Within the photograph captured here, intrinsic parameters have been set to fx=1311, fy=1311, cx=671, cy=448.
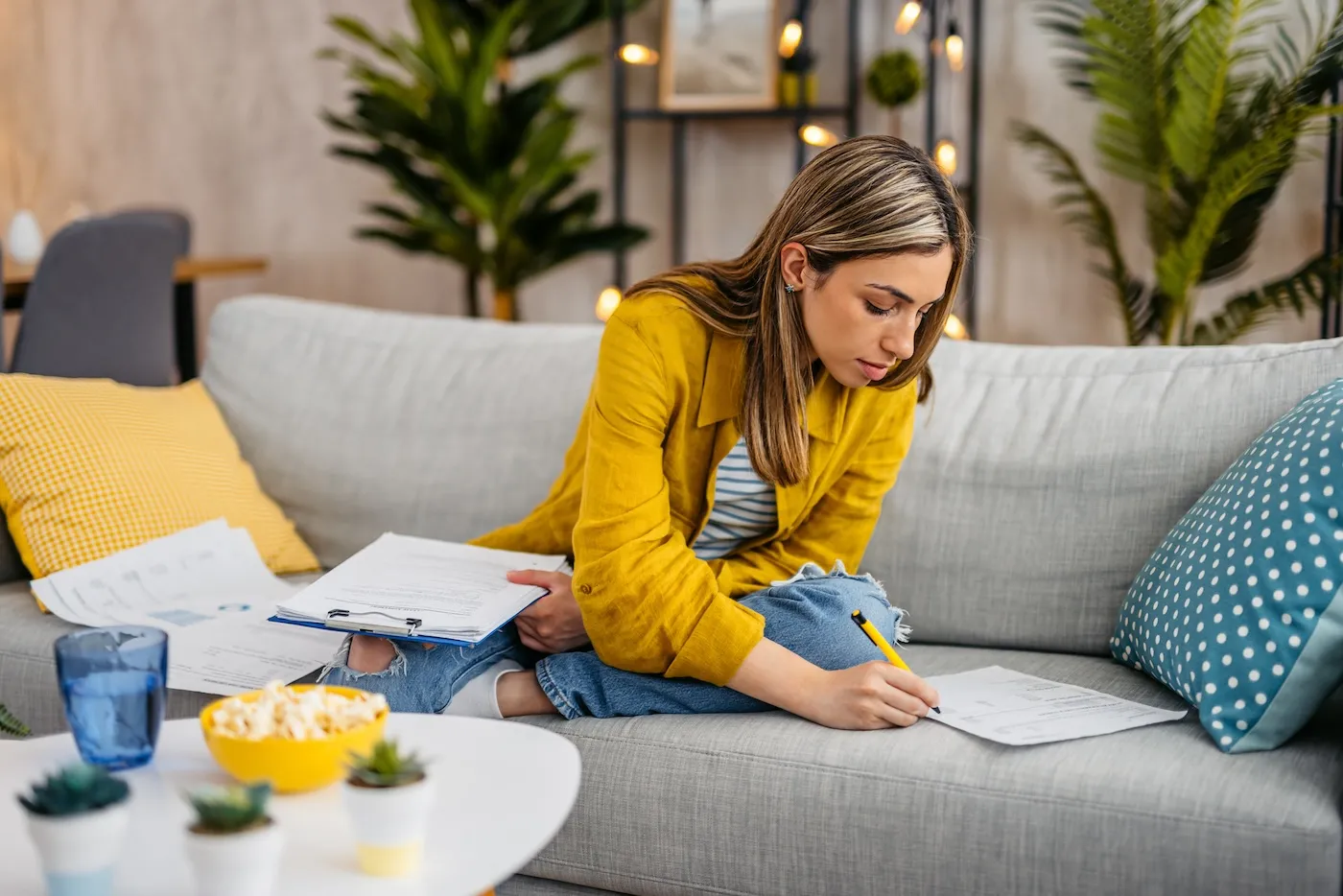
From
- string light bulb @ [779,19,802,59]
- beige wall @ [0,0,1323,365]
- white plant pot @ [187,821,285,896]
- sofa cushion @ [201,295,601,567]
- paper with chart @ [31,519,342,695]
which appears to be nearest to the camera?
white plant pot @ [187,821,285,896]

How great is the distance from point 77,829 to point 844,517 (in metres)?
1.00

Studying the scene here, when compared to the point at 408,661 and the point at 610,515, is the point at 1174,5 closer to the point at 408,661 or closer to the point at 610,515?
the point at 610,515

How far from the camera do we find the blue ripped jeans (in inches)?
55.8

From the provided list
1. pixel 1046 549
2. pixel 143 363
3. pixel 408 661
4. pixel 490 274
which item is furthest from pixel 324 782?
pixel 490 274

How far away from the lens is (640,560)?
54.2 inches

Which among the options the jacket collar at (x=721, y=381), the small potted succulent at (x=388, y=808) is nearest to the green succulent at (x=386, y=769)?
the small potted succulent at (x=388, y=808)

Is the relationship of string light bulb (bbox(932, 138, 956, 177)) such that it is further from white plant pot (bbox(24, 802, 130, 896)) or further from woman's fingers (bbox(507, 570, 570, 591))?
white plant pot (bbox(24, 802, 130, 896))

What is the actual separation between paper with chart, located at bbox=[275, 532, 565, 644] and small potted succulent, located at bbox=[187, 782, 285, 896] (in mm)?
502

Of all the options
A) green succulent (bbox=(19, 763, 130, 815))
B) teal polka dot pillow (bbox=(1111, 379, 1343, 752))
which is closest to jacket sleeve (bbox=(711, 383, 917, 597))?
teal polka dot pillow (bbox=(1111, 379, 1343, 752))

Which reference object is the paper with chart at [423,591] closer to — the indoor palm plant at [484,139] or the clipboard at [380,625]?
the clipboard at [380,625]

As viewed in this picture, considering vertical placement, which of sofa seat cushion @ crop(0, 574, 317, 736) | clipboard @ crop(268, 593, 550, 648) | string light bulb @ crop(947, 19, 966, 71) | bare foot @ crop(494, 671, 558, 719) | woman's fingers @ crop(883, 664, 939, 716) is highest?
string light bulb @ crop(947, 19, 966, 71)

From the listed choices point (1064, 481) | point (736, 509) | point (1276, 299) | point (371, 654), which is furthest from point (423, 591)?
point (1276, 299)

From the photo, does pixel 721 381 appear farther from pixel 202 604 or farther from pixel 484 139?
pixel 484 139

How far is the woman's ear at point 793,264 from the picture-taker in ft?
4.64
